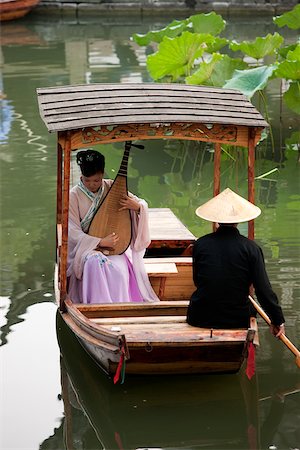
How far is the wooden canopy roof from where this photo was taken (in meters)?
5.74

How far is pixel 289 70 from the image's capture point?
10.2 metres

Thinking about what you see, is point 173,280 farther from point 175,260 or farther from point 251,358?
point 251,358

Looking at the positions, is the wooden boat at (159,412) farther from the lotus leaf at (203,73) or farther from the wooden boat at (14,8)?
the wooden boat at (14,8)

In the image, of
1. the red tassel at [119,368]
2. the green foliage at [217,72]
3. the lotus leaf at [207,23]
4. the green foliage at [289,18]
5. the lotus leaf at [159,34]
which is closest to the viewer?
the red tassel at [119,368]

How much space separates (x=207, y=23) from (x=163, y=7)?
10304 millimetres

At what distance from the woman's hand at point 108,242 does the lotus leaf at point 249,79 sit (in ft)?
13.2

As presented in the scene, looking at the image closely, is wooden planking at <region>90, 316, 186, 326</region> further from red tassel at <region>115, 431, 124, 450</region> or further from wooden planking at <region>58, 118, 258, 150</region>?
wooden planking at <region>58, 118, 258, 150</region>

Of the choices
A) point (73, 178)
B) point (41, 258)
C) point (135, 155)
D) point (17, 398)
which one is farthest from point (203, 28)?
point (17, 398)

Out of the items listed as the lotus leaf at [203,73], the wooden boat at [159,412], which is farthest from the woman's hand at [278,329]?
the lotus leaf at [203,73]

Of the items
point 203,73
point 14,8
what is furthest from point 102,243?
point 14,8

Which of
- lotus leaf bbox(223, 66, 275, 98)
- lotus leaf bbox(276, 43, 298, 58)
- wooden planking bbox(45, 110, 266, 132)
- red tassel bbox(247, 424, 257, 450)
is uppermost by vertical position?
wooden planking bbox(45, 110, 266, 132)

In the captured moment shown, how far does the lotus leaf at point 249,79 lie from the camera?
9961 mm

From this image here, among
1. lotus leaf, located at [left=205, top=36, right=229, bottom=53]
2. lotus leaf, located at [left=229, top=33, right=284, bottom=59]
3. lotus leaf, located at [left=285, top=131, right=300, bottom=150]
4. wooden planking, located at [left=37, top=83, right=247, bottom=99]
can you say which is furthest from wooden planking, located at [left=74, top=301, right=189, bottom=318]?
lotus leaf, located at [left=205, top=36, right=229, bottom=53]

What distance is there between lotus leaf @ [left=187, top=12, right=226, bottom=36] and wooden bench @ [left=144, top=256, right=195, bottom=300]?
674 centimetres
